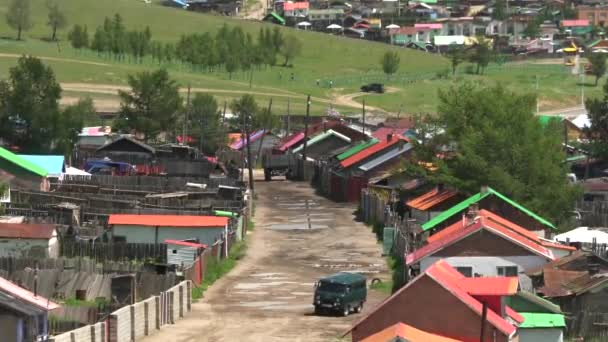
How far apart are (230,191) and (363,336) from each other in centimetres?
3660

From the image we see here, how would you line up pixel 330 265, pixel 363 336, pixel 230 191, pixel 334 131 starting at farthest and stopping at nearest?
pixel 334 131
pixel 230 191
pixel 330 265
pixel 363 336

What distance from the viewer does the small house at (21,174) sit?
7075 centimetres

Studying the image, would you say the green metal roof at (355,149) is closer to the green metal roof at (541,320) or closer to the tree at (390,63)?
the green metal roof at (541,320)

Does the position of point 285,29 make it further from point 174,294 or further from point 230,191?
point 174,294

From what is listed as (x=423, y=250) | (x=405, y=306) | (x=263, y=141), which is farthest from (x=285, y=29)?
(x=405, y=306)

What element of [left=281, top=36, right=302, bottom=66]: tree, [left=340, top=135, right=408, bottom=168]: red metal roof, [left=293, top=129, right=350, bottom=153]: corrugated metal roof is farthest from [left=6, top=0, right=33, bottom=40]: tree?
[left=340, top=135, right=408, bottom=168]: red metal roof

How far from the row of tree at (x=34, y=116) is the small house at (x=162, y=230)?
30178 mm

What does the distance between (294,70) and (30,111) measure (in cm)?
7509

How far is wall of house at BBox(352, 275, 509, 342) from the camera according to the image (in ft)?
119

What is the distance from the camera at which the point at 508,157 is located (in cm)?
6444

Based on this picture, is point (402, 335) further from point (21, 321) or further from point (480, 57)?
point (480, 57)

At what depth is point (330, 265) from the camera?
56.8m

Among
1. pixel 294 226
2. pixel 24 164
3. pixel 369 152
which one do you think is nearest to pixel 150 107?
pixel 369 152

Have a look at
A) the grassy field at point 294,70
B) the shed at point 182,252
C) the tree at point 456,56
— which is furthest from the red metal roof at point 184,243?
the tree at point 456,56
